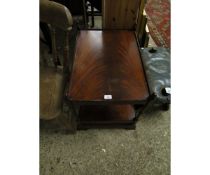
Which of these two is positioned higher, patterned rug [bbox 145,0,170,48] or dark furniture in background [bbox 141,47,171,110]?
patterned rug [bbox 145,0,170,48]

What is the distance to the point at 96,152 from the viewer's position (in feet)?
3.94

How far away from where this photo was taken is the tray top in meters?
0.92

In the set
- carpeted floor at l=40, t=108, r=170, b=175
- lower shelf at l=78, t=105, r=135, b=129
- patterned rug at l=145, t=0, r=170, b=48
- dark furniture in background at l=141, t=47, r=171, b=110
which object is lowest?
carpeted floor at l=40, t=108, r=170, b=175

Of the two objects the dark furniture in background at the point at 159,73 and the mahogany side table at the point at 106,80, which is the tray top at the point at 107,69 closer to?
the mahogany side table at the point at 106,80

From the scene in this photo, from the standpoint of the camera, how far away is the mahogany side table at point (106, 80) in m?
0.92

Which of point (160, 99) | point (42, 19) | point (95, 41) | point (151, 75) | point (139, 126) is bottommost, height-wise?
point (139, 126)

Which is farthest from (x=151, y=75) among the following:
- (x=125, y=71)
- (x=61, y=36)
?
(x=61, y=36)

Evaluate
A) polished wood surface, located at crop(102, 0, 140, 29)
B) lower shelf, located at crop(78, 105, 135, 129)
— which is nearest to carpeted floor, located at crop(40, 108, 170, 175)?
lower shelf, located at crop(78, 105, 135, 129)

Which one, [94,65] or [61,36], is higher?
[61,36]

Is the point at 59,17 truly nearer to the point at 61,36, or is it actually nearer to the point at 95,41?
the point at 95,41

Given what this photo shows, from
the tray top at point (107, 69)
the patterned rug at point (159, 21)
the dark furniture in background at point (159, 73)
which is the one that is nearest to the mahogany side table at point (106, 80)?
the tray top at point (107, 69)

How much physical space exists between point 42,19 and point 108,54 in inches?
17.1

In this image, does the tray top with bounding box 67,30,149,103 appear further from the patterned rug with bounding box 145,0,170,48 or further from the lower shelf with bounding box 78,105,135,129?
the patterned rug with bounding box 145,0,170,48

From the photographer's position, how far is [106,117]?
1214mm
